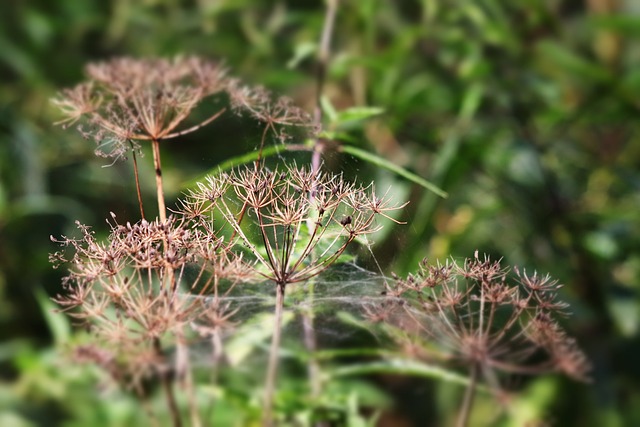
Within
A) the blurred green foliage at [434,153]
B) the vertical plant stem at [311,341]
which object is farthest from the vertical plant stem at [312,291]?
the blurred green foliage at [434,153]

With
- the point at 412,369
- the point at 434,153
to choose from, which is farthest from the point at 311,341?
the point at 434,153

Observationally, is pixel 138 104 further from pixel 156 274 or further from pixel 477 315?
pixel 477 315

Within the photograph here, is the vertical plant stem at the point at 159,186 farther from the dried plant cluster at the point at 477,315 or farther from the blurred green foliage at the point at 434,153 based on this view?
the blurred green foliage at the point at 434,153

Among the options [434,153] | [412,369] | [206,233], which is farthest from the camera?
[434,153]

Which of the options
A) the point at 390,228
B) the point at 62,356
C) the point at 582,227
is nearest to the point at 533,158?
the point at 582,227

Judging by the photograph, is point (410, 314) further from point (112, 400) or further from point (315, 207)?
point (112, 400)

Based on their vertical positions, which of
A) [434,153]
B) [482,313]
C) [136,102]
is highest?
[434,153]

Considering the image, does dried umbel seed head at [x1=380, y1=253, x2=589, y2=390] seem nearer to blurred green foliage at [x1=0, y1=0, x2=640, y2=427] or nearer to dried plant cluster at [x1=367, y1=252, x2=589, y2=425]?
dried plant cluster at [x1=367, y1=252, x2=589, y2=425]

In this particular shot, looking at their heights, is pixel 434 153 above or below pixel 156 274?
above
